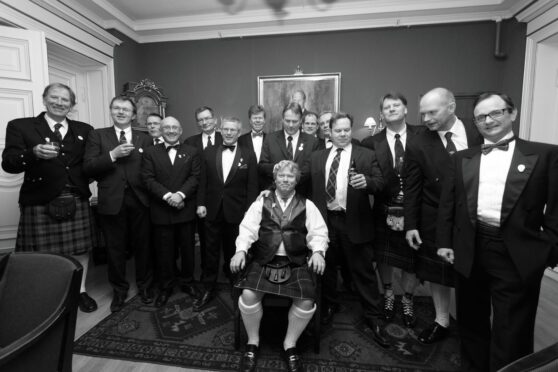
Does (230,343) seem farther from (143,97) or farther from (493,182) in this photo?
(143,97)

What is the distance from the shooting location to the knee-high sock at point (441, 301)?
2.43m

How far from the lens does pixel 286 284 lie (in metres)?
2.14

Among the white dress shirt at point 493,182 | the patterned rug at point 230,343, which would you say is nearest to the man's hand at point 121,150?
the patterned rug at point 230,343

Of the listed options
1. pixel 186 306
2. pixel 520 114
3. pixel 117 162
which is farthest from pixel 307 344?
pixel 520 114

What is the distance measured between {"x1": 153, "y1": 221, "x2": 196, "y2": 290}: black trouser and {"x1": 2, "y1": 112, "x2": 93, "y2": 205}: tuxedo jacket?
2.87 feet

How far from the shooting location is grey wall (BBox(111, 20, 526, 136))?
4809 mm

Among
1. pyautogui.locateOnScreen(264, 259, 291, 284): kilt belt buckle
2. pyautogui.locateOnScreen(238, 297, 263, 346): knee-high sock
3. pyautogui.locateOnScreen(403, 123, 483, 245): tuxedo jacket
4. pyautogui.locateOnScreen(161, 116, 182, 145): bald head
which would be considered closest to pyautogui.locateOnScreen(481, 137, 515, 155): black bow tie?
pyautogui.locateOnScreen(403, 123, 483, 245): tuxedo jacket

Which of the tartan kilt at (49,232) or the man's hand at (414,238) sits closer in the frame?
the man's hand at (414,238)

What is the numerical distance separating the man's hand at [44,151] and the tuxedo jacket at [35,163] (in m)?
0.19

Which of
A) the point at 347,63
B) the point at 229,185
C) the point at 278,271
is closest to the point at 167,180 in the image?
the point at 229,185

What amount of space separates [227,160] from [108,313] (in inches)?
70.0

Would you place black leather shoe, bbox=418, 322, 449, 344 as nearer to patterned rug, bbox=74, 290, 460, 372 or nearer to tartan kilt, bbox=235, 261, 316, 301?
patterned rug, bbox=74, 290, 460, 372

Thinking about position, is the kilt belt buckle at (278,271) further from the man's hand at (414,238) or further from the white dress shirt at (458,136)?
the white dress shirt at (458,136)

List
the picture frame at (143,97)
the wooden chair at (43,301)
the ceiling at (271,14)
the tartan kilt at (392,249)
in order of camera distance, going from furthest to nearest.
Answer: the picture frame at (143,97) < the ceiling at (271,14) < the tartan kilt at (392,249) < the wooden chair at (43,301)
